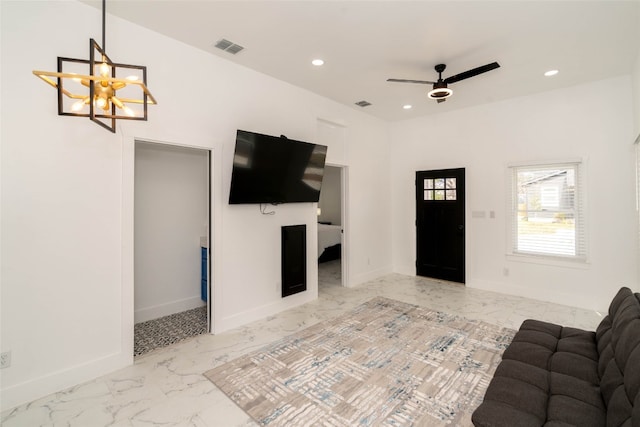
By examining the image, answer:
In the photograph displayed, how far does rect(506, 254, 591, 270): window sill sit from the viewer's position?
4242 mm

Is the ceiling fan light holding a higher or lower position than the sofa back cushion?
higher

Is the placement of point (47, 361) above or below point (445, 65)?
below

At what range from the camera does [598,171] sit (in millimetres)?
4090

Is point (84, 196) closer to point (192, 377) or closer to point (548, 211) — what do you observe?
point (192, 377)

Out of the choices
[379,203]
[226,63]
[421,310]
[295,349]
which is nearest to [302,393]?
[295,349]

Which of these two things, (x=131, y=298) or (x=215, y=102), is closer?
(x=131, y=298)

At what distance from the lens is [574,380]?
1.74 metres

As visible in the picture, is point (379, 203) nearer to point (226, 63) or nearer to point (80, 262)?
point (226, 63)

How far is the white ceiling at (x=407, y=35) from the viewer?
2.55m

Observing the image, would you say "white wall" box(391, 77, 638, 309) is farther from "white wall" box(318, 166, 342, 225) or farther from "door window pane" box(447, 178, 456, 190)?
"white wall" box(318, 166, 342, 225)

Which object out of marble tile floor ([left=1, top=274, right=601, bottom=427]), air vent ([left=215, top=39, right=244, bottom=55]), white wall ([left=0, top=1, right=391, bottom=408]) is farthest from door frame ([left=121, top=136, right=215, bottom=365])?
air vent ([left=215, top=39, right=244, bottom=55])

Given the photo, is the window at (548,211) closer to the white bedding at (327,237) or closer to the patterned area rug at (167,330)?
the white bedding at (327,237)

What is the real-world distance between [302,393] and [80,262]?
7.13 feet

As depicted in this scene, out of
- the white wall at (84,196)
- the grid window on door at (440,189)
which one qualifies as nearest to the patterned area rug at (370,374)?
the white wall at (84,196)
